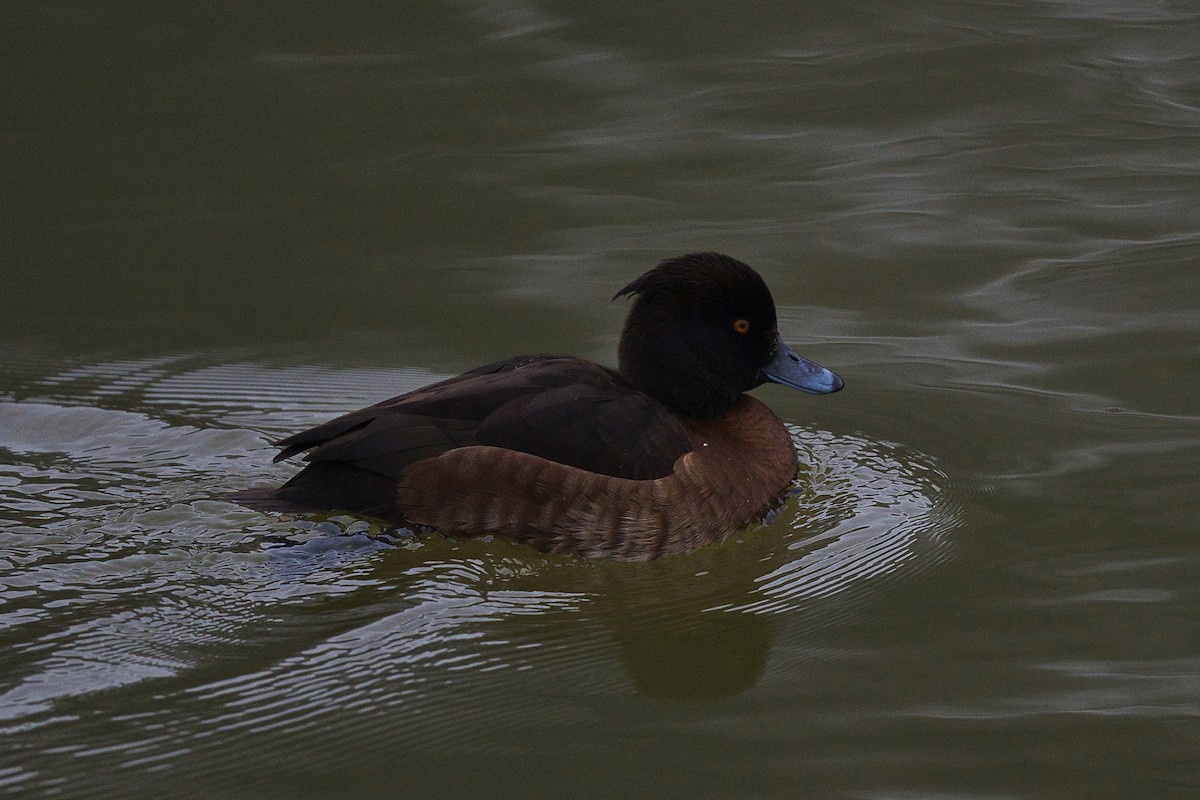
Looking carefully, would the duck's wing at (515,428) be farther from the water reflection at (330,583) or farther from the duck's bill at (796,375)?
the duck's bill at (796,375)

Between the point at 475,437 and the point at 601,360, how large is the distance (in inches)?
70.3

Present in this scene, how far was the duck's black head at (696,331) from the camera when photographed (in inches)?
238

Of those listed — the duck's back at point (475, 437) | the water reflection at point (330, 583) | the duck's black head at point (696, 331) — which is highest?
the duck's black head at point (696, 331)

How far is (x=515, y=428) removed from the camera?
18.2 feet

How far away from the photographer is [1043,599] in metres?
4.98

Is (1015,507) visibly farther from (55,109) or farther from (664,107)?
(55,109)

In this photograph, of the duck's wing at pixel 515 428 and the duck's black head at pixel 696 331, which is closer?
the duck's wing at pixel 515 428

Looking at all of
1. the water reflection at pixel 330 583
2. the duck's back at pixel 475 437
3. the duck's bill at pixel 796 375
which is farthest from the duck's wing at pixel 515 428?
the duck's bill at pixel 796 375

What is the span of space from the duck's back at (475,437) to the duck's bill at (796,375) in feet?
2.45

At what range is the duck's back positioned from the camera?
217 inches

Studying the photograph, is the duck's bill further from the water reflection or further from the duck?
the duck

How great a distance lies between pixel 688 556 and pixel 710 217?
3577 millimetres

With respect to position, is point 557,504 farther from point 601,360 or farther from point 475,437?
point 601,360

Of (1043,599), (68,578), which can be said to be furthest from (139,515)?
(1043,599)
